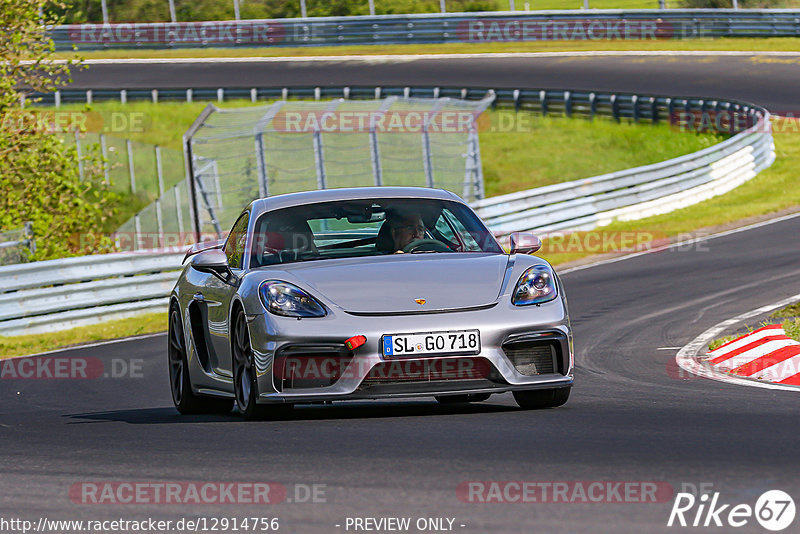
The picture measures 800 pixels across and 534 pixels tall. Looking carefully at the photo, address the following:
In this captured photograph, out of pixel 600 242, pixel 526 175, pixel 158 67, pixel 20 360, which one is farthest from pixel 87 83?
pixel 20 360

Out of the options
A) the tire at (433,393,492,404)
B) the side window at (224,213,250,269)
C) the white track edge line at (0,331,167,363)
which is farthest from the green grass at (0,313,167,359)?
the tire at (433,393,492,404)

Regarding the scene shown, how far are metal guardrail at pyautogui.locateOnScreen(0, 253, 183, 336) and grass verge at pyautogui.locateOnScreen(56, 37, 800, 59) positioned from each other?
32.8m

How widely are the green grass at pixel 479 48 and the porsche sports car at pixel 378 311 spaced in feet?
126

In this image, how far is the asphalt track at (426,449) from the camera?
4961 mm

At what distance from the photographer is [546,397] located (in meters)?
7.93

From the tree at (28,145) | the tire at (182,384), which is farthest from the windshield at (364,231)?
the tree at (28,145)

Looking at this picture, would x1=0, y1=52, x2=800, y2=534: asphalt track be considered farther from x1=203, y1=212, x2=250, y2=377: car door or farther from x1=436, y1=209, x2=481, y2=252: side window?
x1=436, y1=209, x2=481, y2=252: side window

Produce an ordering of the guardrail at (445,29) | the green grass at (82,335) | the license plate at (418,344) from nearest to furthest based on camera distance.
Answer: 1. the license plate at (418,344)
2. the green grass at (82,335)
3. the guardrail at (445,29)

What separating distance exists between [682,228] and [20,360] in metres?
12.9

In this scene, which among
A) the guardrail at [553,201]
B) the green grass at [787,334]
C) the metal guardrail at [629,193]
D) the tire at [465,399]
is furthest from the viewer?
the metal guardrail at [629,193]

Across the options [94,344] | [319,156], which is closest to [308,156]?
[319,156]

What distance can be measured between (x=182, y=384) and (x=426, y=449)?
356 cm

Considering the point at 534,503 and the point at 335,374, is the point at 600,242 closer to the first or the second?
the point at 335,374

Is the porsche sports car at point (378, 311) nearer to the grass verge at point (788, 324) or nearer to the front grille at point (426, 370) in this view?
the front grille at point (426, 370)
